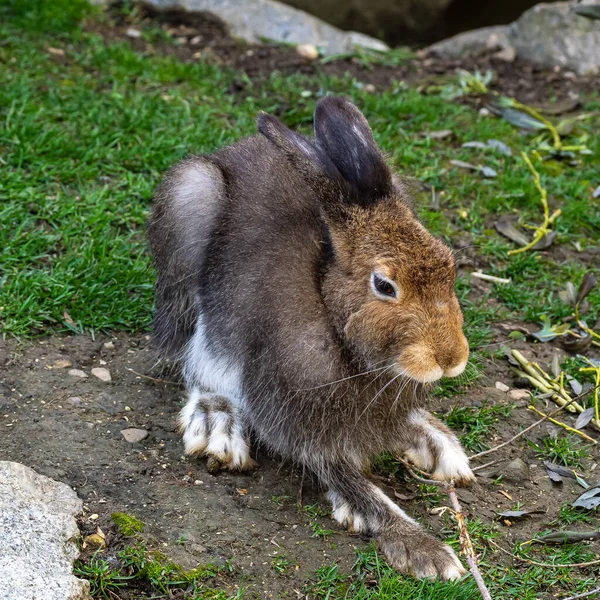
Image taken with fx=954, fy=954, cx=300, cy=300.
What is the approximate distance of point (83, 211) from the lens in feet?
18.7

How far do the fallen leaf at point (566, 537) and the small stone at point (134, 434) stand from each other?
1.76 metres

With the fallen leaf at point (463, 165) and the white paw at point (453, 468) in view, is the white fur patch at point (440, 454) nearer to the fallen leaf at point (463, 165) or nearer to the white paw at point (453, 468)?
the white paw at point (453, 468)

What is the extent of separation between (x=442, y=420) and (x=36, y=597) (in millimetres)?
2238

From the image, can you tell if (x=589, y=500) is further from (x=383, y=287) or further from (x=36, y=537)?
(x=36, y=537)

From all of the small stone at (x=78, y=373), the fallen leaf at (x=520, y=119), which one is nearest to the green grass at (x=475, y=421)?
the small stone at (x=78, y=373)

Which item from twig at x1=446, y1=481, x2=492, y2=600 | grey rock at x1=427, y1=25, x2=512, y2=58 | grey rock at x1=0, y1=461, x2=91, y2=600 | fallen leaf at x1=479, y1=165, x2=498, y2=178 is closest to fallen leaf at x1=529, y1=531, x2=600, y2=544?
twig at x1=446, y1=481, x2=492, y2=600

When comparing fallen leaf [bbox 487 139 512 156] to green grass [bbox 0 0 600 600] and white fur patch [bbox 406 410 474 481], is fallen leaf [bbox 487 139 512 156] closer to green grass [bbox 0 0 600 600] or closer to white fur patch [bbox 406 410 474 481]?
green grass [bbox 0 0 600 600]

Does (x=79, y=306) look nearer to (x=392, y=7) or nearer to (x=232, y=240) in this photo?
(x=232, y=240)

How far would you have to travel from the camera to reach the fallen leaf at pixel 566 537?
395 centimetres

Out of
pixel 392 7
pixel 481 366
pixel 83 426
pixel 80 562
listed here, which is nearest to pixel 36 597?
pixel 80 562

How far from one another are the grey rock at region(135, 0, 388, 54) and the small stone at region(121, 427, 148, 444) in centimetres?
477

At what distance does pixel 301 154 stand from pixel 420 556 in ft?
5.42

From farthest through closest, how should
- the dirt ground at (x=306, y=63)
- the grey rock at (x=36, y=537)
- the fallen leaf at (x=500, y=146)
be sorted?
1. the dirt ground at (x=306, y=63)
2. the fallen leaf at (x=500, y=146)
3. the grey rock at (x=36, y=537)

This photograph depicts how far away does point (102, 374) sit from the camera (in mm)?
4699
